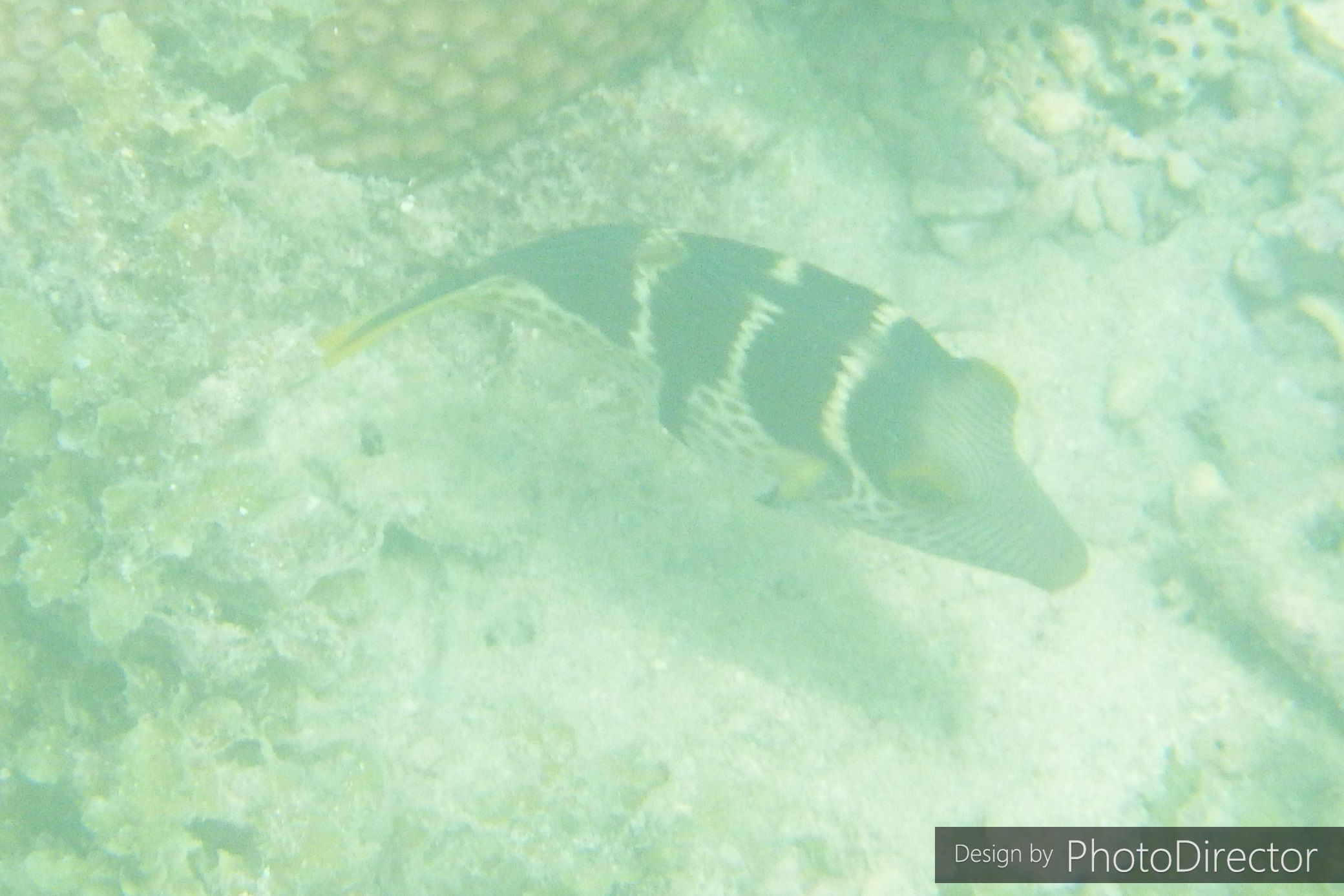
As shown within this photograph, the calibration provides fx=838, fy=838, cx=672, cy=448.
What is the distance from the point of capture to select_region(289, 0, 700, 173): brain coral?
364cm

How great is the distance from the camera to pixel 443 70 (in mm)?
3793

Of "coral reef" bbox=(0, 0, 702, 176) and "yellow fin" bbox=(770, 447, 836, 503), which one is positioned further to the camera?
"coral reef" bbox=(0, 0, 702, 176)

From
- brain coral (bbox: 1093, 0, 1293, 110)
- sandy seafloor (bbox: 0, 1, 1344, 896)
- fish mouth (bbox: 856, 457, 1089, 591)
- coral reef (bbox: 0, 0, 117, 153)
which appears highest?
brain coral (bbox: 1093, 0, 1293, 110)

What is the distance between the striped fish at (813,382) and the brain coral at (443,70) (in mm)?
751

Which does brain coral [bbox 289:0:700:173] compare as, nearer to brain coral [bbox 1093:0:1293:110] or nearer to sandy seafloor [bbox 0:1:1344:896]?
sandy seafloor [bbox 0:1:1344:896]

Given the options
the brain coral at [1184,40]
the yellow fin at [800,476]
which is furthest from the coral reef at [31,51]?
the brain coral at [1184,40]

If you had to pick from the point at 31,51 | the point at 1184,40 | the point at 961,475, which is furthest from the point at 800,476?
the point at 1184,40

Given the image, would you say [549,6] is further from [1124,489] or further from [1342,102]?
[1342,102]

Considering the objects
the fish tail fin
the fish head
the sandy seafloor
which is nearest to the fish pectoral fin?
the fish head

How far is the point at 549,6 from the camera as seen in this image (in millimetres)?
3818

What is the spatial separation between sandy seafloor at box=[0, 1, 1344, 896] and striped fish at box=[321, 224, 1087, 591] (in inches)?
Answer: 24.2

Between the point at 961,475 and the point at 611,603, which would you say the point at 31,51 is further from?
the point at 961,475

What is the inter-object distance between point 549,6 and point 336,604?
2953 mm

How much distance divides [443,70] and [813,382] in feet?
7.27
